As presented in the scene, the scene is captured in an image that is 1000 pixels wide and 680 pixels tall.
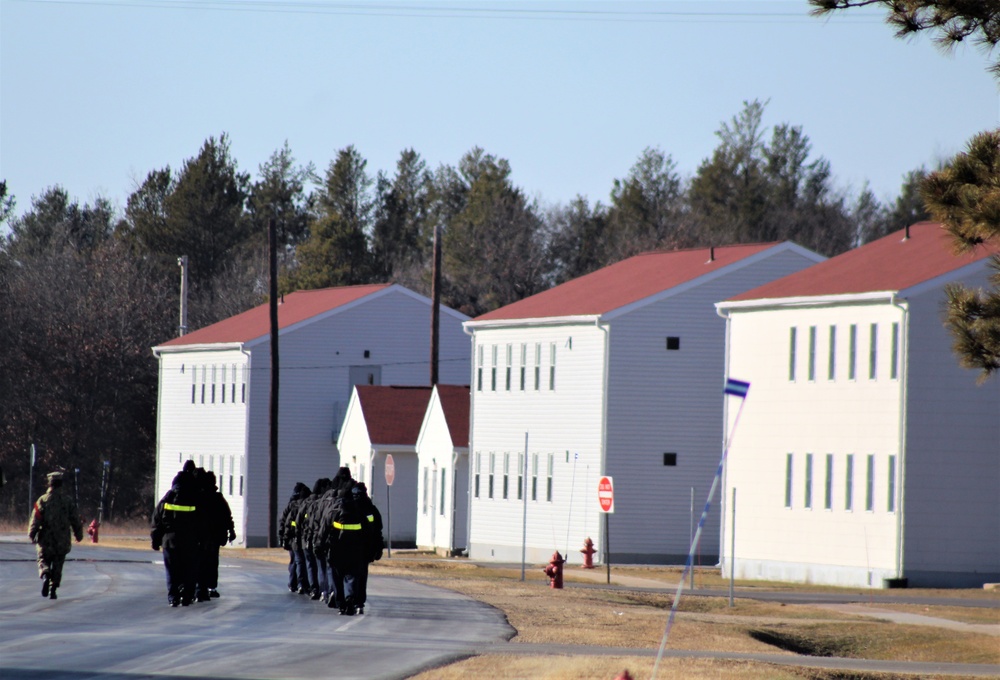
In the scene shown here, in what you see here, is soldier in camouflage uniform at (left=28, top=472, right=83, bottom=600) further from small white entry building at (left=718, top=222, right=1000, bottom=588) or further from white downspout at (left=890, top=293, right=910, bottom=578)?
white downspout at (left=890, top=293, right=910, bottom=578)

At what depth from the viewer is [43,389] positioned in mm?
83500

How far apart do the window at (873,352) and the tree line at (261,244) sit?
161ft

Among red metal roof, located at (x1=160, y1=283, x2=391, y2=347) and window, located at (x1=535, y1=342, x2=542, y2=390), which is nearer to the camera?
window, located at (x1=535, y1=342, x2=542, y2=390)

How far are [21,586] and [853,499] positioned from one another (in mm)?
18069

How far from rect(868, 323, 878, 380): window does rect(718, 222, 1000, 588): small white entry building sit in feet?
0.10

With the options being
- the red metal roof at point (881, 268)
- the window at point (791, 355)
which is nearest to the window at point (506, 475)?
the red metal roof at point (881, 268)

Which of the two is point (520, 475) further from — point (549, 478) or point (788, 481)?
point (788, 481)

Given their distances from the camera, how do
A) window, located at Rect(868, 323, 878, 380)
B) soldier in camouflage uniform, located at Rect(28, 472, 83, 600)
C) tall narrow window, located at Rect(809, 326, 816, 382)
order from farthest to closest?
tall narrow window, located at Rect(809, 326, 816, 382) → window, located at Rect(868, 323, 878, 380) → soldier in camouflage uniform, located at Rect(28, 472, 83, 600)

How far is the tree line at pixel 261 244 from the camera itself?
8362cm

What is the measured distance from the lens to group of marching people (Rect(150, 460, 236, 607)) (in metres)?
25.6

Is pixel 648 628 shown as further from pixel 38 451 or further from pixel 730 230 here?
pixel 730 230

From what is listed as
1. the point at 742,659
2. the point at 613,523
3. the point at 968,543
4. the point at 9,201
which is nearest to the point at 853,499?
the point at 968,543

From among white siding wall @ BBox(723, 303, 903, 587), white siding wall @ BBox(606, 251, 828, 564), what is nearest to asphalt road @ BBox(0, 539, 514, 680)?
white siding wall @ BBox(723, 303, 903, 587)

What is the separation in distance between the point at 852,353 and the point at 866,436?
6.26 ft
